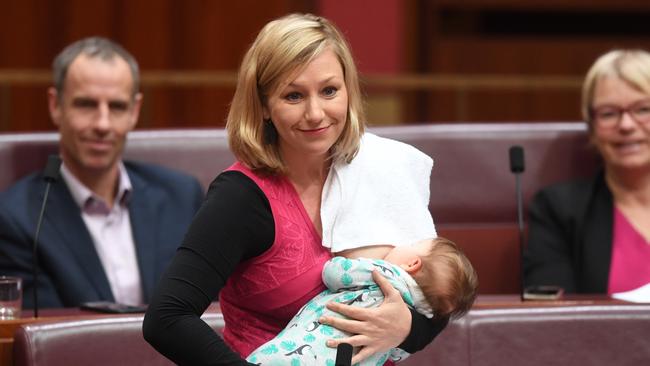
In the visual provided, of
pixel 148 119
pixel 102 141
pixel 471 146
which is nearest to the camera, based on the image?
pixel 102 141

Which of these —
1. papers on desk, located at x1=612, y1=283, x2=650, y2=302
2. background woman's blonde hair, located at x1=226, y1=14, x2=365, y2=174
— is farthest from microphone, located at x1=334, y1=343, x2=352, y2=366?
papers on desk, located at x1=612, y1=283, x2=650, y2=302

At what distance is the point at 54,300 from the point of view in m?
2.46

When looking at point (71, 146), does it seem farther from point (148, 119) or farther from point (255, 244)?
point (148, 119)

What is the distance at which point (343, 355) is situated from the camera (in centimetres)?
152

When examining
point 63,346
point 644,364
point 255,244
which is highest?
point 255,244

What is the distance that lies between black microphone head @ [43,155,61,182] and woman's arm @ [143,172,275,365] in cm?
80

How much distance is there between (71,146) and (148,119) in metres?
1.69

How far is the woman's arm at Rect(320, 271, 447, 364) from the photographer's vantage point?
155 centimetres

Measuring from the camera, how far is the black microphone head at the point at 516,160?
97.2 inches

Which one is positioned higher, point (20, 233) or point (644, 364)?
point (20, 233)

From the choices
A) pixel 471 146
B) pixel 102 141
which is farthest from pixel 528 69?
pixel 102 141

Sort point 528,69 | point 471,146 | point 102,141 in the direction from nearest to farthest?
point 102,141 < point 471,146 < point 528,69

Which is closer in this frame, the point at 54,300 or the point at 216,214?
the point at 216,214

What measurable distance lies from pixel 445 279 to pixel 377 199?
0.18 m
